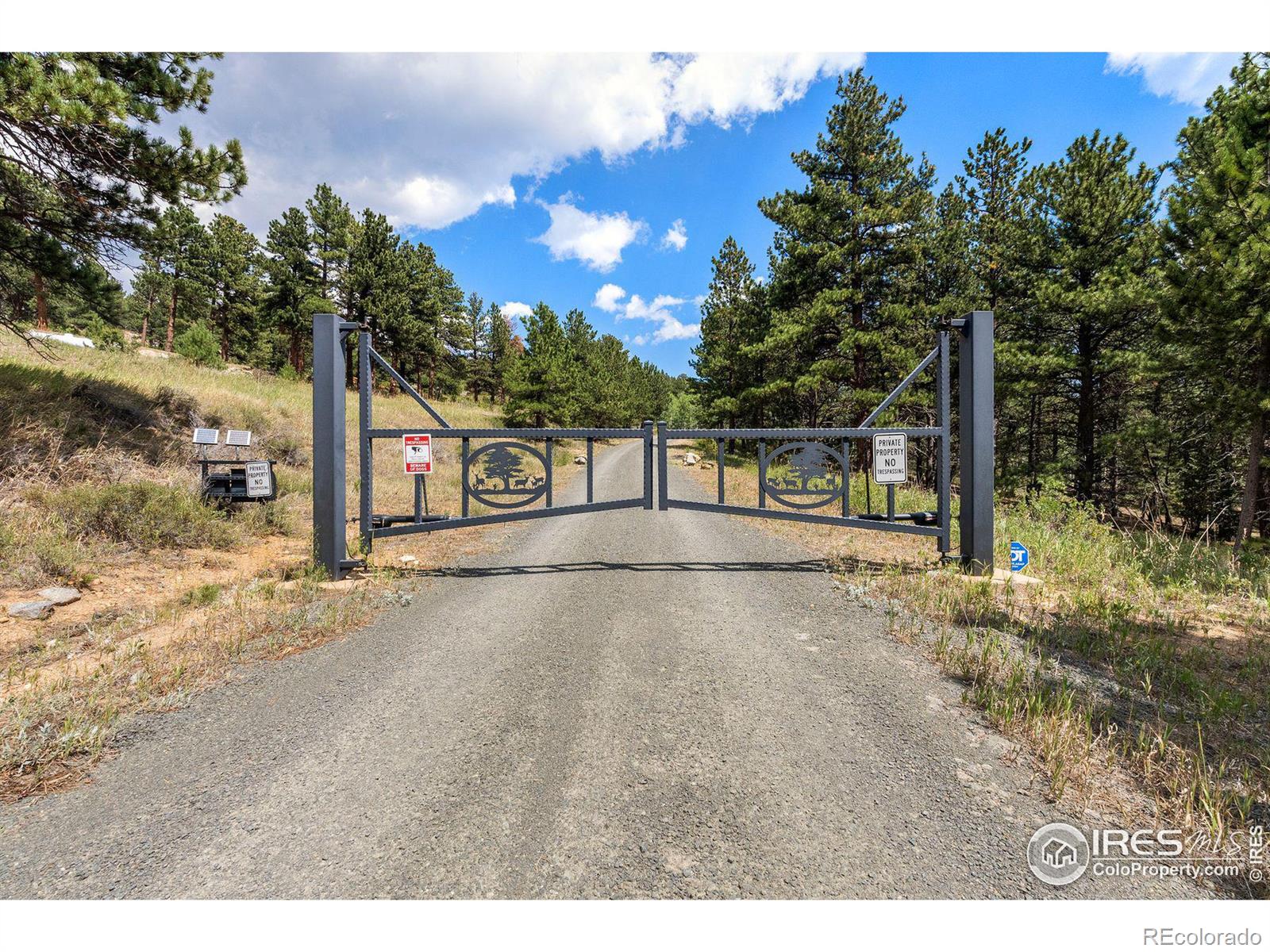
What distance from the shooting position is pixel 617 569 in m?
6.73

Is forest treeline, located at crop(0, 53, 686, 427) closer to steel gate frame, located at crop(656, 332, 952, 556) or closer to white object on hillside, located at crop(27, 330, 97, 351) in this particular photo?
white object on hillside, located at crop(27, 330, 97, 351)

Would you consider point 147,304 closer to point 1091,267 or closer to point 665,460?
point 665,460

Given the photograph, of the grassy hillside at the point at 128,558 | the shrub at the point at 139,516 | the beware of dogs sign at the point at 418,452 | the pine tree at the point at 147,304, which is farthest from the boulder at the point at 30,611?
the pine tree at the point at 147,304

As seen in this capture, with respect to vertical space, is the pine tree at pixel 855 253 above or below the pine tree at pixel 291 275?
below

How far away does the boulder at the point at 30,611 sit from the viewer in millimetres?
4543

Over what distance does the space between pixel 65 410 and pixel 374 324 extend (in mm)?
22761

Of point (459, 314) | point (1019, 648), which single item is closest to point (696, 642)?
point (1019, 648)

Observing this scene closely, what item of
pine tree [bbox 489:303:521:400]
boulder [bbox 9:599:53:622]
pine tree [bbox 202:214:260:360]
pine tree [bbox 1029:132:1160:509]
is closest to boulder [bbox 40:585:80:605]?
Answer: boulder [bbox 9:599:53:622]

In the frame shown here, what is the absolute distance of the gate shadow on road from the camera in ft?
21.4

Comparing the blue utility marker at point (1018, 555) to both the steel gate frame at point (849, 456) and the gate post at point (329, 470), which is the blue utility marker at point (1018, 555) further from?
the gate post at point (329, 470)

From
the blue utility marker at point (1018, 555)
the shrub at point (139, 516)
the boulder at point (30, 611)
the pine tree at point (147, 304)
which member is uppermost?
the pine tree at point (147, 304)

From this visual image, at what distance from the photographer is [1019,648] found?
402 cm

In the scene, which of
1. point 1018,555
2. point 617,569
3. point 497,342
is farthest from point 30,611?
point 497,342

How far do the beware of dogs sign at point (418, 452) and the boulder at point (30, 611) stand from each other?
3.48 metres
